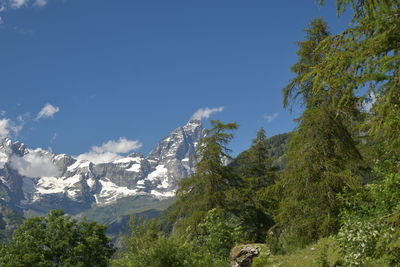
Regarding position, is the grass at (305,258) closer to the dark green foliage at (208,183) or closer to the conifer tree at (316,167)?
the conifer tree at (316,167)

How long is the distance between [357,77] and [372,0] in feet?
4.11

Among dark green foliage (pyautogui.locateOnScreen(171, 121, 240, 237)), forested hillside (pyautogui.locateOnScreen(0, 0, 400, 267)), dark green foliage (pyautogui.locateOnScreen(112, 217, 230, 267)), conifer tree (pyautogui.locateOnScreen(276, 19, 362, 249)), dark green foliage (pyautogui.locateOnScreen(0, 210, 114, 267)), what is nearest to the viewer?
forested hillside (pyautogui.locateOnScreen(0, 0, 400, 267))

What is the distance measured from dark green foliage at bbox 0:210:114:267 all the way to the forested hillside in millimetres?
18342

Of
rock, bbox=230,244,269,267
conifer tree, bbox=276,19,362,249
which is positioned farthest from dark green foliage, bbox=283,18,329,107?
rock, bbox=230,244,269,267

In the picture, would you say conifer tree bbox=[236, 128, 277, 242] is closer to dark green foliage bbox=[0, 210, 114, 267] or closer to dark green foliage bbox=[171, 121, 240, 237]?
dark green foliage bbox=[171, 121, 240, 237]

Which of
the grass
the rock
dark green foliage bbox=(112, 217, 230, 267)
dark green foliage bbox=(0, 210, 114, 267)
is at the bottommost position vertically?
the grass

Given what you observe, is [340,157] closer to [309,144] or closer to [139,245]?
[309,144]

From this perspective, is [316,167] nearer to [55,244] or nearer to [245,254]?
[245,254]

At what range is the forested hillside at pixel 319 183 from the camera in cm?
585

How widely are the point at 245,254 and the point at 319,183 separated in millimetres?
4554

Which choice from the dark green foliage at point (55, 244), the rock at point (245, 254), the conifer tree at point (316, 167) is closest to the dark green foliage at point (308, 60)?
the conifer tree at point (316, 167)

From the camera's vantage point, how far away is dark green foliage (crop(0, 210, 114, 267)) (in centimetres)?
3369

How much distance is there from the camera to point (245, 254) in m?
15.6

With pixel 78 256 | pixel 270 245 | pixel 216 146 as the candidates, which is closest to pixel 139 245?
pixel 270 245
